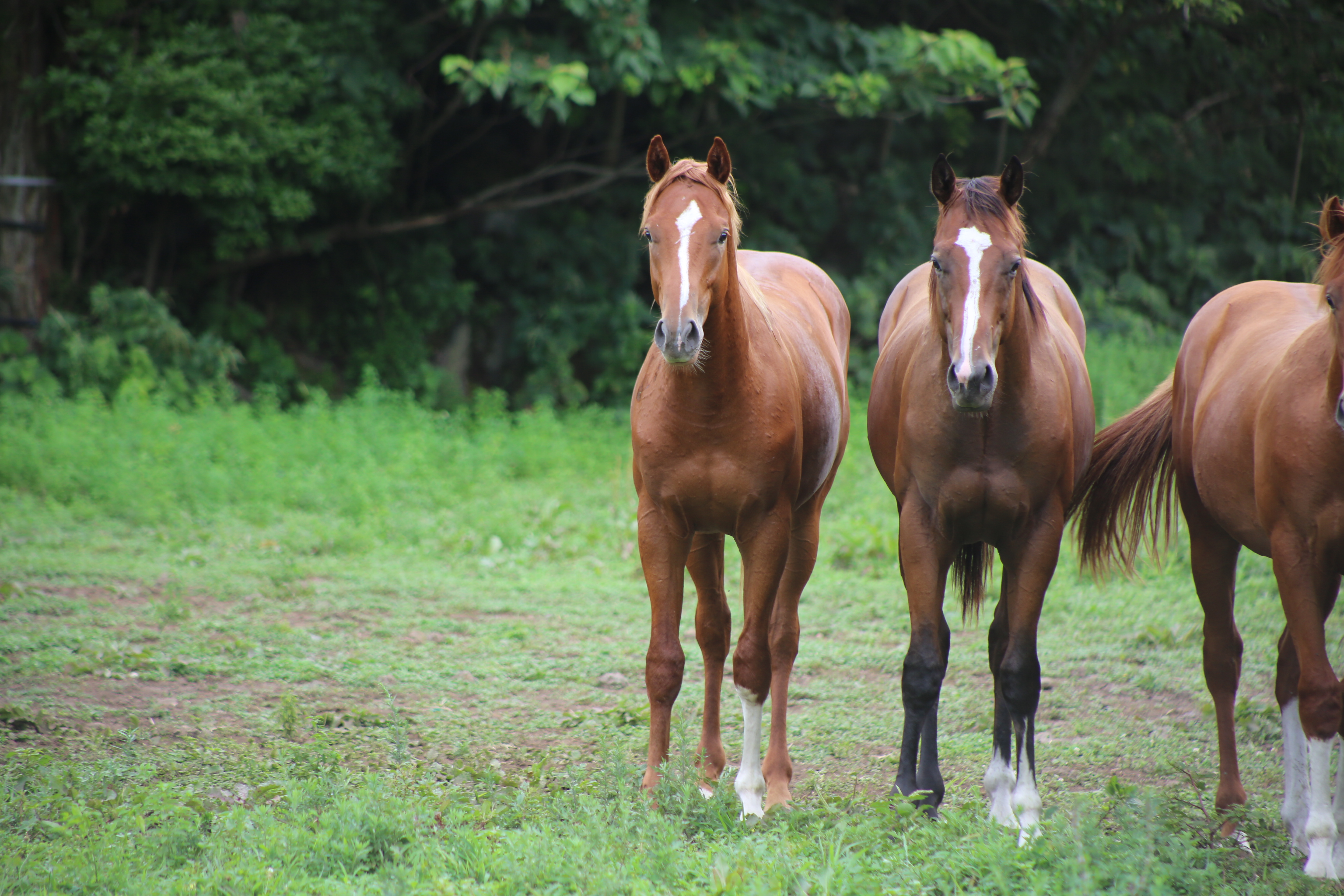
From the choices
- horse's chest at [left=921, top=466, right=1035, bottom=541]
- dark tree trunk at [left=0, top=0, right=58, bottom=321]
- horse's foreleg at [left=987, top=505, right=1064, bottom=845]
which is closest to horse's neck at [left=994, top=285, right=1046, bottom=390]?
horse's chest at [left=921, top=466, right=1035, bottom=541]

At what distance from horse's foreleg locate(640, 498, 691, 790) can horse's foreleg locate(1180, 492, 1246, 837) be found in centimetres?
190

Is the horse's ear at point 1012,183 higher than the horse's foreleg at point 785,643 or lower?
higher

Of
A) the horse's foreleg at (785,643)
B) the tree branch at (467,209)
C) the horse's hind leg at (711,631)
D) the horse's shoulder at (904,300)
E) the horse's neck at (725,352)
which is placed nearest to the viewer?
the horse's neck at (725,352)

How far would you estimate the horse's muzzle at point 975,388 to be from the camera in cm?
300

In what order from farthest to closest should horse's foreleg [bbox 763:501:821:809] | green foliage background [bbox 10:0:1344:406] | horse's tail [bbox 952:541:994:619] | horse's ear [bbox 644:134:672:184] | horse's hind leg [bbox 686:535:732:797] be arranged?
green foliage background [bbox 10:0:1344:406], horse's tail [bbox 952:541:994:619], horse's hind leg [bbox 686:535:732:797], horse's foreleg [bbox 763:501:821:809], horse's ear [bbox 644:134:672:184]

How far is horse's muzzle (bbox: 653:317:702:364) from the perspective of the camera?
10.1 ft

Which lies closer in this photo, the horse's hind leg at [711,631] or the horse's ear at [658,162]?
the horse's ear at [658,162]

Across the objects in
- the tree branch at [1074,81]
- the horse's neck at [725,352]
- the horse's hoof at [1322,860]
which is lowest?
the horse's hoof at [1322,860]

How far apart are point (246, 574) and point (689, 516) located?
3.82 m

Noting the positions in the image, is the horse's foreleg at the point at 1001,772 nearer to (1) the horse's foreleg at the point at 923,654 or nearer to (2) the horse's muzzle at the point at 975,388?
(1) the horse's foreleg at the point at 923,654

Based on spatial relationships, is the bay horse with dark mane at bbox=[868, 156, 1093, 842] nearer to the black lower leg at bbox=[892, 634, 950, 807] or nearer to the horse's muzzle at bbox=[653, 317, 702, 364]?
the black lower leg at bbox=[892, 634, 950, 807]

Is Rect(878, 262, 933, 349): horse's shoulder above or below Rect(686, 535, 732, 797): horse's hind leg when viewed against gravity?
above

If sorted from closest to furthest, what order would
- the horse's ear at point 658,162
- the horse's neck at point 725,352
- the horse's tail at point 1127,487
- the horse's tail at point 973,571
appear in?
1. the horse's neck at point 725,352
2. the horse's ear at point 658,162
3. the horse's tail at point 973,571
4. the horse's tail at point 1127,487

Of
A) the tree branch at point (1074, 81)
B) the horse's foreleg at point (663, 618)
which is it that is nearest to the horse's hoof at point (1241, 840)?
the horse's foreleg at point (663, 618)
